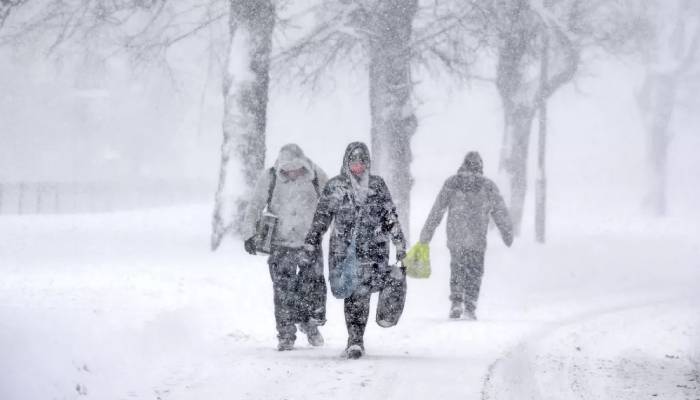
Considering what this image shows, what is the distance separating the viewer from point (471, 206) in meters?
10.7

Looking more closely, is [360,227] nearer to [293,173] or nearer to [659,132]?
[293,173]

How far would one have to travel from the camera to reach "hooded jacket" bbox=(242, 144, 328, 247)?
8.02m

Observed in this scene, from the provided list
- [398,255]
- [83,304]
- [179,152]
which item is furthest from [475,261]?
[179,152]

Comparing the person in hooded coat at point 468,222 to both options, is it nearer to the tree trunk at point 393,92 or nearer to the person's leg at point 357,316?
the person's leg at point 357,316

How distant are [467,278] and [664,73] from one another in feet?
84.2

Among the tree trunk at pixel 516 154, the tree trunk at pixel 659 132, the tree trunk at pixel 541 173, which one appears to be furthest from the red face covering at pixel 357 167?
the tree trunk at pixel 659 132

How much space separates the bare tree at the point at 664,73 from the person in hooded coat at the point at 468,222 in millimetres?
24288

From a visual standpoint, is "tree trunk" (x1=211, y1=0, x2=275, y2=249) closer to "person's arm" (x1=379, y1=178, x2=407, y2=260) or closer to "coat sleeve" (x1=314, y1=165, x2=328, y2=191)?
"coat sleeve" (x1=314, y1=165, x2=328, y2=191)

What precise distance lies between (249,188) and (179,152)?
5439 centimetres

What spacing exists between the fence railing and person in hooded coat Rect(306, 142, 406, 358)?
3120 cm

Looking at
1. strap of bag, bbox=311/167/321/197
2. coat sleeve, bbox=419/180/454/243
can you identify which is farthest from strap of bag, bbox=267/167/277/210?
coat sleeve, bbox=419/180/454/243

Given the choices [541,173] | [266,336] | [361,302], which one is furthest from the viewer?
[541,173]

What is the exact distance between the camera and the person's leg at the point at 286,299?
7996mm

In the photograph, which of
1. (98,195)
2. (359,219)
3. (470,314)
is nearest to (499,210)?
(470,314)
